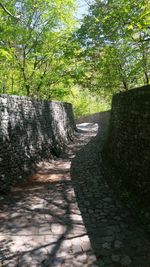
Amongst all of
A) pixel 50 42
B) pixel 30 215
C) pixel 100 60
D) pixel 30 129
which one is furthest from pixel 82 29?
pixel 30 215

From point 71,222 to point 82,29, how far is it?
497 inches

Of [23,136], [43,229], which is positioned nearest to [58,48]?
[23,136]

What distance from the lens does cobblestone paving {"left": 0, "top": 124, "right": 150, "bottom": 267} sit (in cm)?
441

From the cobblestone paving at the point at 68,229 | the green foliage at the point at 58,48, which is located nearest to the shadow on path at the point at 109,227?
the cobblestone paving at the point at 68,229

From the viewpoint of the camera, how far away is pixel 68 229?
5.45 metres

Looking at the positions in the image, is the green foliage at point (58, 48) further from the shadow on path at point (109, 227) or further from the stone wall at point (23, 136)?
the shadow on path at point (109, 227)

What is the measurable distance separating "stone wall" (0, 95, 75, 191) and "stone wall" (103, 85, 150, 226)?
3119mm

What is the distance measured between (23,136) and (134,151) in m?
4.37

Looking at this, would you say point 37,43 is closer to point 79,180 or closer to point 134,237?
point 79,180

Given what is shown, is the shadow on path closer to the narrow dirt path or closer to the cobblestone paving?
the cobblestone paving

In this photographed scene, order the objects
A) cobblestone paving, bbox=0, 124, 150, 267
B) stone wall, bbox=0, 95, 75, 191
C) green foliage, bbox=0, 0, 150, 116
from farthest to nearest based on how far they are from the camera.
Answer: green foliage, bbox=0, 0, 150, 116, stone wall, bbox=0, 95, 75, 191, cobblestone paving, bbox=0, 124, 150, 267

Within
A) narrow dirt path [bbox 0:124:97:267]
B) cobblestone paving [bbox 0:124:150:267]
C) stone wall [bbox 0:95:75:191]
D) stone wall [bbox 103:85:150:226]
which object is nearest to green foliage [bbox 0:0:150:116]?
stone wall [bbox 0:95:75:191]

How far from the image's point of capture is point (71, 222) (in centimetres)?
579

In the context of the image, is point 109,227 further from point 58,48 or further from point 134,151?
point 58,48
